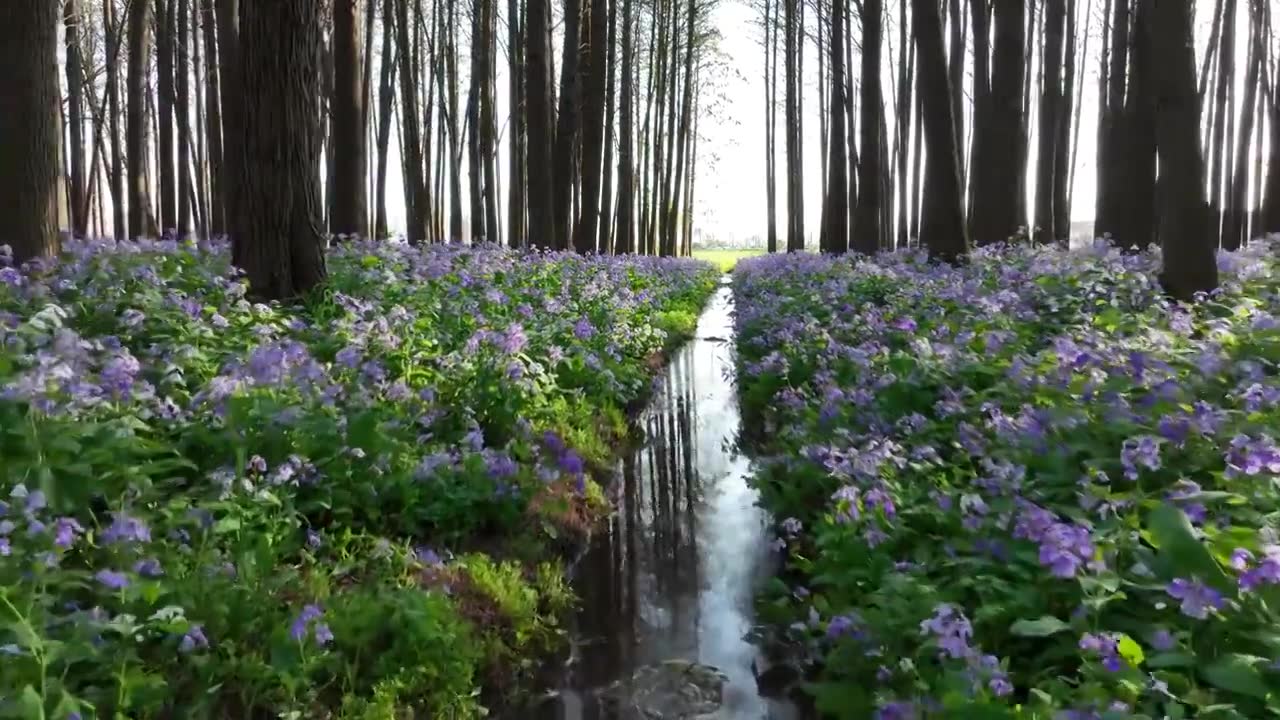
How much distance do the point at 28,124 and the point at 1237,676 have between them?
7787 millimetres

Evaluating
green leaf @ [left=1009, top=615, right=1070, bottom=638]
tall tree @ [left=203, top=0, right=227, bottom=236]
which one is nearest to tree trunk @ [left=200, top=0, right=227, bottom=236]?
tall tree @ [left=203, top=0, right=227, bottom=236]

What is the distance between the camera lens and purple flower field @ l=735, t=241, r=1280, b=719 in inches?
83.0

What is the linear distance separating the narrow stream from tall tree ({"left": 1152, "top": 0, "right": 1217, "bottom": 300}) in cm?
355

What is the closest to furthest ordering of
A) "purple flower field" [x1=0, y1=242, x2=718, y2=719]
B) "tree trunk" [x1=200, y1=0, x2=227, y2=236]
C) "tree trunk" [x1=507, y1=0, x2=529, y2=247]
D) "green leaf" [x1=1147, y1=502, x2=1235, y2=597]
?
1. "green leaf" [x1=1147, y1=502, x2=1235, y2=597]
2. "purple flower field" [x1=0, y1=242, x2=718, y2=719]
3. "tree trunk" [x1=200, y1=0, x2=227, y2=236]
4. "tree trunk" [x1=507, y1=0, x2=529, y2=247]

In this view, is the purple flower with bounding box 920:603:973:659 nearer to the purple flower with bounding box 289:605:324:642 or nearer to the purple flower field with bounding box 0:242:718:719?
the purple flower field with bounding box 0:242:718:719

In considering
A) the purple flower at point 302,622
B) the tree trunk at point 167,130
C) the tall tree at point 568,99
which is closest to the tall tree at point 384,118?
the tree trunk at point 167,130

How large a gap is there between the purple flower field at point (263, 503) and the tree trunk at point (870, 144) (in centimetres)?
1087

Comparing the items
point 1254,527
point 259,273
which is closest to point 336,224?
point 259,273

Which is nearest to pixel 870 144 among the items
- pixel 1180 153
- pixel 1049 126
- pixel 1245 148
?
pixel 1049 126

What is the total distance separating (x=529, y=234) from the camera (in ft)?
45.3

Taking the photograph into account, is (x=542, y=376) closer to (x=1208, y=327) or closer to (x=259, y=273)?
(x=259, y=273)

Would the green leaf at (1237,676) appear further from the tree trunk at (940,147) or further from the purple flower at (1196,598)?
the tree trunk at (940,147)

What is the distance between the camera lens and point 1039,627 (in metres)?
2.32

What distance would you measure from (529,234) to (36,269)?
8.48 m
